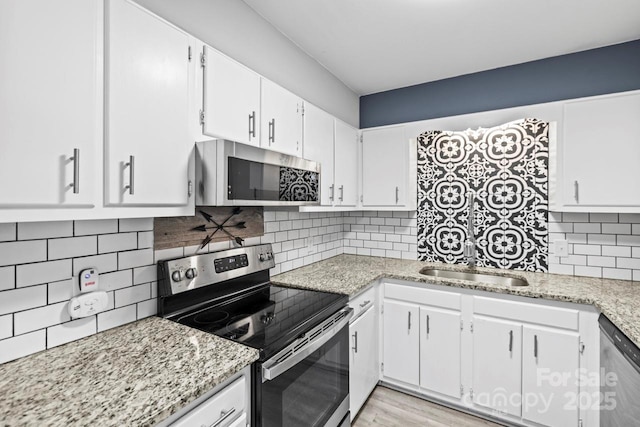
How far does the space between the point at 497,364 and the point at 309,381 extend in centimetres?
134

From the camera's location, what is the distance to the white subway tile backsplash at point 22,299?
1.05 metres

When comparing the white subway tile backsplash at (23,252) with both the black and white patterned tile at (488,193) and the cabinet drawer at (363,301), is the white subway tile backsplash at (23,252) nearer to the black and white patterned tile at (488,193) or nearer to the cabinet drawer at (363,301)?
the cabinet drawer at (363,301)

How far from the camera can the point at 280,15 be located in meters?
1.93

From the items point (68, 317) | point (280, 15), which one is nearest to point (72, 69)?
point (68, 317)

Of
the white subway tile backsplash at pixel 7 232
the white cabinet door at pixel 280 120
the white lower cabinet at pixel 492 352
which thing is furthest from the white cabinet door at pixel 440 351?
Answer: the white subway tile backsplash at pixel 7 232

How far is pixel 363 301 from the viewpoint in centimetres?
215

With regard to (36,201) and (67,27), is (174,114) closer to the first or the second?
(67,27)

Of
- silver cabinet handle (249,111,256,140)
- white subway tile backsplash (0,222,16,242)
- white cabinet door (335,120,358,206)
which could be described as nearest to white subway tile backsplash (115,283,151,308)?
white subway tile backsplash (0,222,16,242)

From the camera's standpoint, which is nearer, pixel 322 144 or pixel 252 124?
pixel 252 124

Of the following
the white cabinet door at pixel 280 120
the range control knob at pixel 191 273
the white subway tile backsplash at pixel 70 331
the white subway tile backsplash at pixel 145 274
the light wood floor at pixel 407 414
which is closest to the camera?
the white subway tile backsplash at pixel 70 331

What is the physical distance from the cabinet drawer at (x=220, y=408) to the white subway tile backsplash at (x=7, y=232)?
844mm

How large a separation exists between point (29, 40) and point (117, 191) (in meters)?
0.47

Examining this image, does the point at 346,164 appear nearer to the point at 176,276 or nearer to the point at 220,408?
the point at 176,276

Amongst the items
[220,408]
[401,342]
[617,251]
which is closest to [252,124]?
[220,408]
